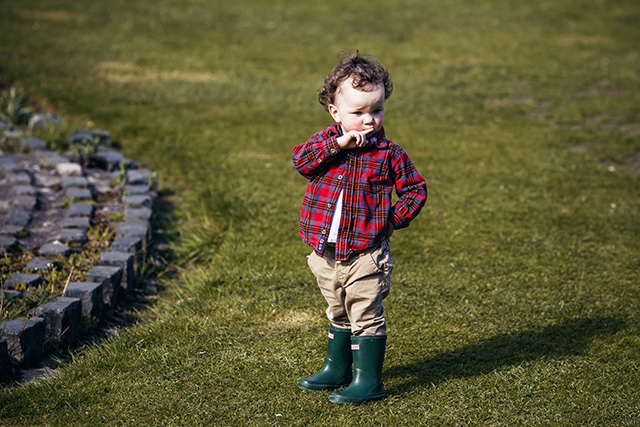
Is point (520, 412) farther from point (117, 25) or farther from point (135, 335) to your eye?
point (117, 25)

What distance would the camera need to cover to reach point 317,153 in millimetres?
3225

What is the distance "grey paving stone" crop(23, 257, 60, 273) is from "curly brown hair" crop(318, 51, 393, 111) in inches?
96.4

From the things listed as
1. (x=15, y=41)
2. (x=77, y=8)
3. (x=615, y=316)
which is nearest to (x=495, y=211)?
(x=615, y=316)

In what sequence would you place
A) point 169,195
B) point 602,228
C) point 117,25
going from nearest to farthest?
point 602,228 → point 169,195 → point 117,25

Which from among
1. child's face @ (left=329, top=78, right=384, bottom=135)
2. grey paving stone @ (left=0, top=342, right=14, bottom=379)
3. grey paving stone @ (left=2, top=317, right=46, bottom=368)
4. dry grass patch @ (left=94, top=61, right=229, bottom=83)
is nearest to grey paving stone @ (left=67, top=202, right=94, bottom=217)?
grey paving stone @ (left=2, top=317, right=46, bottom=368)

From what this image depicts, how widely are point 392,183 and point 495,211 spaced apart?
298cm

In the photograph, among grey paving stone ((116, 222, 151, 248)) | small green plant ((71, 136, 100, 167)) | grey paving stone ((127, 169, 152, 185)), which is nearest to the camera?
grey paving stone ((116, 222, 151, 248))

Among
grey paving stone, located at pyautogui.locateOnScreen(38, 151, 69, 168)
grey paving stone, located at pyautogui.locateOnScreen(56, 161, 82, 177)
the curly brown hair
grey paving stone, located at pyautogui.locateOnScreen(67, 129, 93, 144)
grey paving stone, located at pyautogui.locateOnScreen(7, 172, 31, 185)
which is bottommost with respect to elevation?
grey paving stone, located at pyautogui.locateOnScreen(7, 172, 31, 185)

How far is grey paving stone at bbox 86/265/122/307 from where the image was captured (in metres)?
4.58

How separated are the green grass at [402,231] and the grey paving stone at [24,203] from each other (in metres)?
1.13

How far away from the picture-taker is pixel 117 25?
13219mm

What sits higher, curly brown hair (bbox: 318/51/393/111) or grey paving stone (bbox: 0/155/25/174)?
curly brown hair (bbox: 318/51/393/111)

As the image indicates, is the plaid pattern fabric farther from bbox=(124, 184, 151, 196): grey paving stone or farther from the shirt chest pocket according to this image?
bbox=(124, 184, 151, 196): grey paving stone

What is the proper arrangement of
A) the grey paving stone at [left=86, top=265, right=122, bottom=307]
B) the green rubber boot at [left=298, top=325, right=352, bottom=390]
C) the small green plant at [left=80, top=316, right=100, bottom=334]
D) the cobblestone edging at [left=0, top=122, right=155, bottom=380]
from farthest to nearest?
the grey paving stone at [left=86, top=265, right=122, bottom=307]
the small green plant at [left=80, top=316, right=100, bottom=334]
the cobblestone edging at [left=0, top=122, right=155, bottom=380]
the green rubber boot at [left=298, top=325, right=352, bottom=390]
